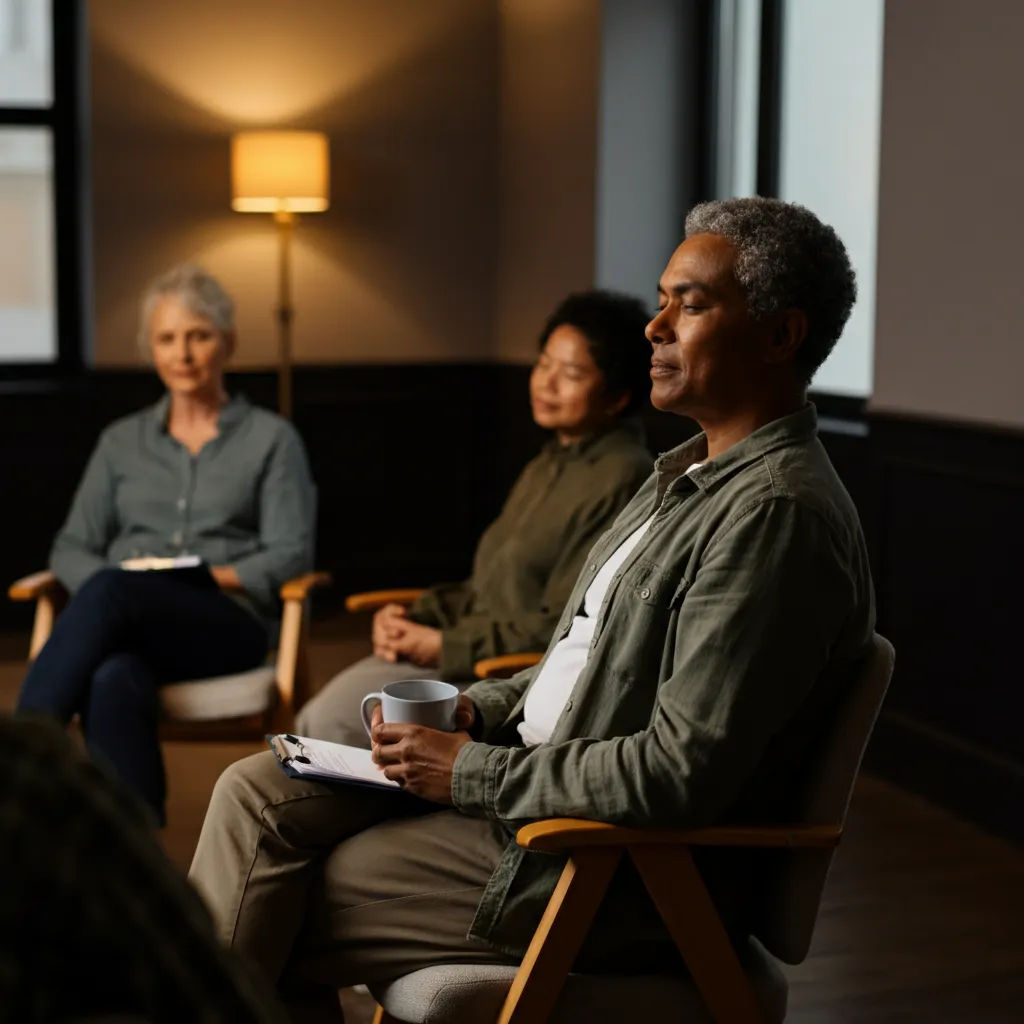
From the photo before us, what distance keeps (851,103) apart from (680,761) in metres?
3.54

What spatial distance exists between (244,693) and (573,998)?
1.66 metres

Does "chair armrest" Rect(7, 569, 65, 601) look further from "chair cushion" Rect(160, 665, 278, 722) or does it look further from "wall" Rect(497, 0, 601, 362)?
"wall" Rect(497, 0, 601, 362)

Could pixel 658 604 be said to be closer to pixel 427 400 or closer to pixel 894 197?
pixel 894 197

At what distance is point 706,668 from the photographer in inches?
65.6

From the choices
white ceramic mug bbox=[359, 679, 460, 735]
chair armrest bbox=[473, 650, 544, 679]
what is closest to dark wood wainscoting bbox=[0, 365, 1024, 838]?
chair armrest bbox=[473, 650, 544, 679]

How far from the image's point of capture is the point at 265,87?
6.12m

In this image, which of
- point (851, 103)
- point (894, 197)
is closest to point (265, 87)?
point (851, 103)

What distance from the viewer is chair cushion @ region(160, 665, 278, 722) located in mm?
3203

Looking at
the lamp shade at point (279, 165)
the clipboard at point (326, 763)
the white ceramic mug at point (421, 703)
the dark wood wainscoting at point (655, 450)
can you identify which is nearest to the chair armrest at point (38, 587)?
the clipboard at point (326, 763)

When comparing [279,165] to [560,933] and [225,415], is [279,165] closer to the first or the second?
[225,415]

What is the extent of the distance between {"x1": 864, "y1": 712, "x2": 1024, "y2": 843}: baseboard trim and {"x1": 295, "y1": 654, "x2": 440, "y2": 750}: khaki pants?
1.45m

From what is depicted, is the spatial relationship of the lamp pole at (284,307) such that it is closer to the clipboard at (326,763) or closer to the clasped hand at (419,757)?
the clipboard at (326,763)

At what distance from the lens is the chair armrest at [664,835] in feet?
5.40

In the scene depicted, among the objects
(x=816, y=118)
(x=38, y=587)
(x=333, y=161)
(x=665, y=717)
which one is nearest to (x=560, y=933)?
(x=665, y=717)
